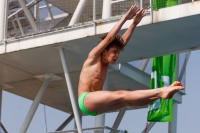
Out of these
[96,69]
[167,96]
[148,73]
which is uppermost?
[148,73]

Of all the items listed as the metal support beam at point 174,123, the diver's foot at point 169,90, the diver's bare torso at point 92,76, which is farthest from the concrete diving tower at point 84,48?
the diver's foot at point 169,90

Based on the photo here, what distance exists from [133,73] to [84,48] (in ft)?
16.7

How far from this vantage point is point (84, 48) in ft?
72.7

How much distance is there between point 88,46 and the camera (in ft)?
71.8

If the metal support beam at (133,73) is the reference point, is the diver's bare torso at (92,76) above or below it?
below

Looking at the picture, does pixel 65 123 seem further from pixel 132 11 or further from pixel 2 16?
pixel 132 11

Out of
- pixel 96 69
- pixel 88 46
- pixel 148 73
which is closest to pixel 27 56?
pixel 88 46

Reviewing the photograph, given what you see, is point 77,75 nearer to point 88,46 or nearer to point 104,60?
point 88,46

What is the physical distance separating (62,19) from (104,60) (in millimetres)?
13489

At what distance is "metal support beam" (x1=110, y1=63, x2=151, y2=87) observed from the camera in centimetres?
2556

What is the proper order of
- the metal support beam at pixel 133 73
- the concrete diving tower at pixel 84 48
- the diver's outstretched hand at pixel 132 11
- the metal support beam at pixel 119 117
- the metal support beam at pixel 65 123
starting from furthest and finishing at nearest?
the metal support beam at pixel 65 123
the metal support beam at pixel 119 117
the metal support beam at pixel 133 73
the concrete diving tower at pixel 84 48
the diver's outstretched hand at pixel 132 11

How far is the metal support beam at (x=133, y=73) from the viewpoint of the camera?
25.6 meters

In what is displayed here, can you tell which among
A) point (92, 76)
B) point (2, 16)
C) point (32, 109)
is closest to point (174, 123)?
point (32, 109)

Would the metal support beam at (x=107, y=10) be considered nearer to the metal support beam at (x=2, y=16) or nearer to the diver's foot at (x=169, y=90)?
the metal support beam at (x=2, y=16)
